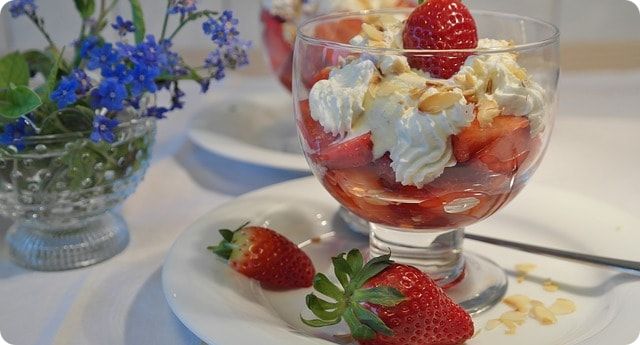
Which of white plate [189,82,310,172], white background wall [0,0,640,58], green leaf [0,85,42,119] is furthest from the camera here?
white background wall [0,0,640,58]

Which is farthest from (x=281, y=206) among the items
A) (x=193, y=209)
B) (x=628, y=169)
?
(x=628, y=169)

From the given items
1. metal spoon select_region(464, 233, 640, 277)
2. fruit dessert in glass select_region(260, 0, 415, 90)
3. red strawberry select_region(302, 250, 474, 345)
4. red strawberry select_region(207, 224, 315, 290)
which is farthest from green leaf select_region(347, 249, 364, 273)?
fruit dessert in glass select_region(260, 0, 415, 90)

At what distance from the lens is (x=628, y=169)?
0.92 metres

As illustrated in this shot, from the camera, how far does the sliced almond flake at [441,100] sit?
1.67 ft

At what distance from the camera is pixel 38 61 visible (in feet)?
2.42

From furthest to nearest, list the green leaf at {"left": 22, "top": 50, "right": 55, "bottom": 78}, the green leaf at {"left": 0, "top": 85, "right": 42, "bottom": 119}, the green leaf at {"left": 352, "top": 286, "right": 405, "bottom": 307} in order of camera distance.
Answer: the green leaf at {"left": 22, "top": 50, "right": 55, "bottom": 78} → the green leaf at {"left": 0, "top": 85, "right": 42, "bottom": 119} → the green leaf at {"left": 352, "top": 286, "right": 405, "bottom": 307}

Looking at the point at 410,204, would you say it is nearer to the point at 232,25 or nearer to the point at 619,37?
the point at 232,25

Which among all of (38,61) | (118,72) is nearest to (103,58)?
(118,72)

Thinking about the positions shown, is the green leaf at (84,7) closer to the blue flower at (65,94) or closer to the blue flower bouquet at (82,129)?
the blue flower bouquet at (82,129)

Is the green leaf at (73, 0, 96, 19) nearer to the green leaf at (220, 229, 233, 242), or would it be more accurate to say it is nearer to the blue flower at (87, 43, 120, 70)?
the blue flower at (87, 43, 120, 70)

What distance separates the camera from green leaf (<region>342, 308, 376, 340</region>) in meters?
0.50

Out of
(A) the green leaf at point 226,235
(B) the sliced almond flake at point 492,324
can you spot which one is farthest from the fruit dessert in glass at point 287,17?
(B) the sliced almond flake at point 492,324

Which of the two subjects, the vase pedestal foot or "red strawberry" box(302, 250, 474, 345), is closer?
"red strawberry" box(302, 250, 474, 345)

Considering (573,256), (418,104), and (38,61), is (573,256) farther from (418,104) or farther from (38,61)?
(38,61)
